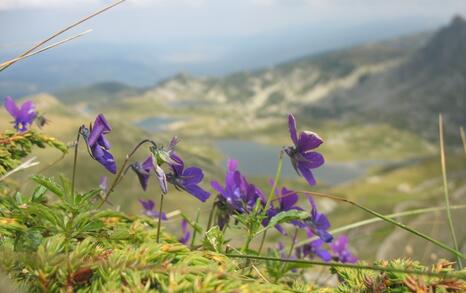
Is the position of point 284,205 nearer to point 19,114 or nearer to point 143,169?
point 143,169

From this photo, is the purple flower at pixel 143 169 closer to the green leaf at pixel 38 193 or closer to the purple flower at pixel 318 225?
the green leaf at pixel 38 193

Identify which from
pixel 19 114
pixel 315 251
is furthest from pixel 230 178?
pixel 19 114

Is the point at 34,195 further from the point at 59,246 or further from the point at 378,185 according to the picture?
the point at 378,185

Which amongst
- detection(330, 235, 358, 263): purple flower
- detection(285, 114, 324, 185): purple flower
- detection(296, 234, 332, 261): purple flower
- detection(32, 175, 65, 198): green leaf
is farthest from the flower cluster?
detection(330, 235, 358, 263): purple flower

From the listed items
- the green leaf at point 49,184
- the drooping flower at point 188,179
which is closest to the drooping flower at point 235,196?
the drooping flower at point 188,179

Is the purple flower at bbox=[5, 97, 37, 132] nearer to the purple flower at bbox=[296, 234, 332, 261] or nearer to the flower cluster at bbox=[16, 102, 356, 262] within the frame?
the flower cluster at bbox=[16, 102, 356, 262]

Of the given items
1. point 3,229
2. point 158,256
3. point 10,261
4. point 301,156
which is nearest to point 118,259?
point 158,256

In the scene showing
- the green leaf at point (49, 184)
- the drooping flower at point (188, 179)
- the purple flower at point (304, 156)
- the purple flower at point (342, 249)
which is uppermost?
the purple flower at point (304, 156)
